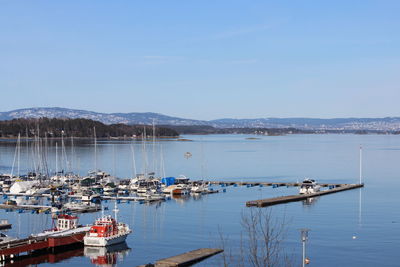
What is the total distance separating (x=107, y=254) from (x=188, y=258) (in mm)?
5154

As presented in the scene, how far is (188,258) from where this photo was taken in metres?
25.5

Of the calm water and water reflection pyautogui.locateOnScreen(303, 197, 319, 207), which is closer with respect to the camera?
the calm water

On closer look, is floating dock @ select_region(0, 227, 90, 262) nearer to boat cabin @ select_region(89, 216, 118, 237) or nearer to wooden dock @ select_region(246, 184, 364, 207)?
boat cabin @ select_region(89, 216, 118, 237)

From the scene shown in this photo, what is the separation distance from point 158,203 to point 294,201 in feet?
38.0

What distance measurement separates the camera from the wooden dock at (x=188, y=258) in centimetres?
2445

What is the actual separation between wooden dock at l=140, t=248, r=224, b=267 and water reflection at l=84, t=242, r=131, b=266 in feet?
10.6

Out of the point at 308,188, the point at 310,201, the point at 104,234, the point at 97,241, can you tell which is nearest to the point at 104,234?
the point at 104,234

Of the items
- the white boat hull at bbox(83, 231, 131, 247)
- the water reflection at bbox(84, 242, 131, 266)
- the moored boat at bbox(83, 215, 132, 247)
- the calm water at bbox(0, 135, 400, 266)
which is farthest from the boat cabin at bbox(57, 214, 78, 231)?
the calm water at bbox(0, 135, 400, 266)

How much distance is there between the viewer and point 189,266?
82.4 ft

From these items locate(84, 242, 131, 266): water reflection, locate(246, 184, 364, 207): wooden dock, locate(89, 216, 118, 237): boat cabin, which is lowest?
locate(84, 242, 131, 266): water reflection

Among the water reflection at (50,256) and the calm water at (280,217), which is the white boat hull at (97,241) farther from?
the calm water at (280,217)

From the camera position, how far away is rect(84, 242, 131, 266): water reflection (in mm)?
27141

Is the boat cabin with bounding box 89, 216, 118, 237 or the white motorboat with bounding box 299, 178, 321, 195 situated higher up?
the boat cabin with bounding box 89, 216, 118, 237

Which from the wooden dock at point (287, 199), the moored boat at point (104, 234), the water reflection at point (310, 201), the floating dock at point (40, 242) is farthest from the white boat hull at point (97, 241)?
the water reflection at point (310, 201)
